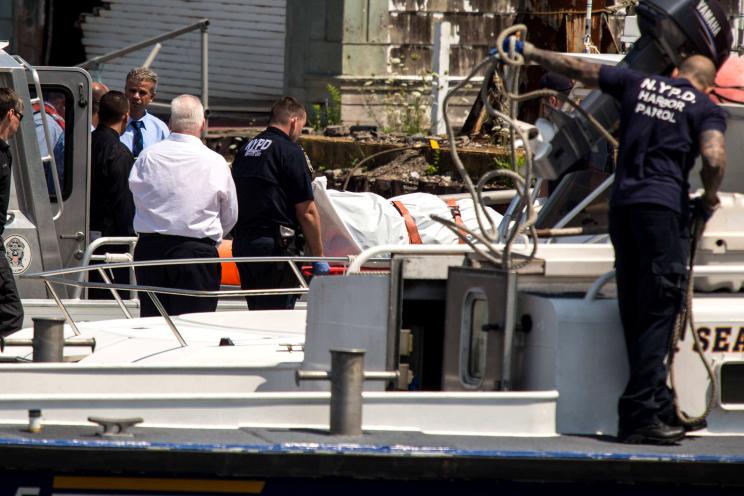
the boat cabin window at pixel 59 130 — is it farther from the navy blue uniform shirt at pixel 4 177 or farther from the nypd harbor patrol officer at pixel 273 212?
the navy blue uniform shirt at pixel 4 177

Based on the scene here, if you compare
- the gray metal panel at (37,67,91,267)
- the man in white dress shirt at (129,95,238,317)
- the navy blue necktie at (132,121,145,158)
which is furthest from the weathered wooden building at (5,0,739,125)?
the man in white dress shirt at (129,95,238,317)

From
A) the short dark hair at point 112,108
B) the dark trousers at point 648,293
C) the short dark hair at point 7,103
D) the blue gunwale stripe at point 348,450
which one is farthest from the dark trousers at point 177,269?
the dark trousers at point 648,293

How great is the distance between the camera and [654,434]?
4.57 m

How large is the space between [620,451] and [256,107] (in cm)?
1461

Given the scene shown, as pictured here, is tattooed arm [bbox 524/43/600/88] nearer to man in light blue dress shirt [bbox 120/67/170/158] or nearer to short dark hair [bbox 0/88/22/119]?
short dark hair [bbox 0/88/22/119]

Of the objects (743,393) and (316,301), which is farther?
(316,301)

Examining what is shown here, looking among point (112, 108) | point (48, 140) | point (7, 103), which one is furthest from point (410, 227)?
point (7, 103)

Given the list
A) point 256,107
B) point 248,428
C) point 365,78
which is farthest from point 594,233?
point 256,107

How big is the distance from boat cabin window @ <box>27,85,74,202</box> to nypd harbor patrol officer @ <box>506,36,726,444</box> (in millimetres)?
4769

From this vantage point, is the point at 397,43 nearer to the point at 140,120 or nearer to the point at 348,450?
the point at 140,120

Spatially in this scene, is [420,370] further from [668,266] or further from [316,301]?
[668,266]

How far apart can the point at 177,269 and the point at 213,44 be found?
40.0ft

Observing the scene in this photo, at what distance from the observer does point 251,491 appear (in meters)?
4.45

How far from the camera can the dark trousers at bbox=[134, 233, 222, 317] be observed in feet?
Answer: 23.2
